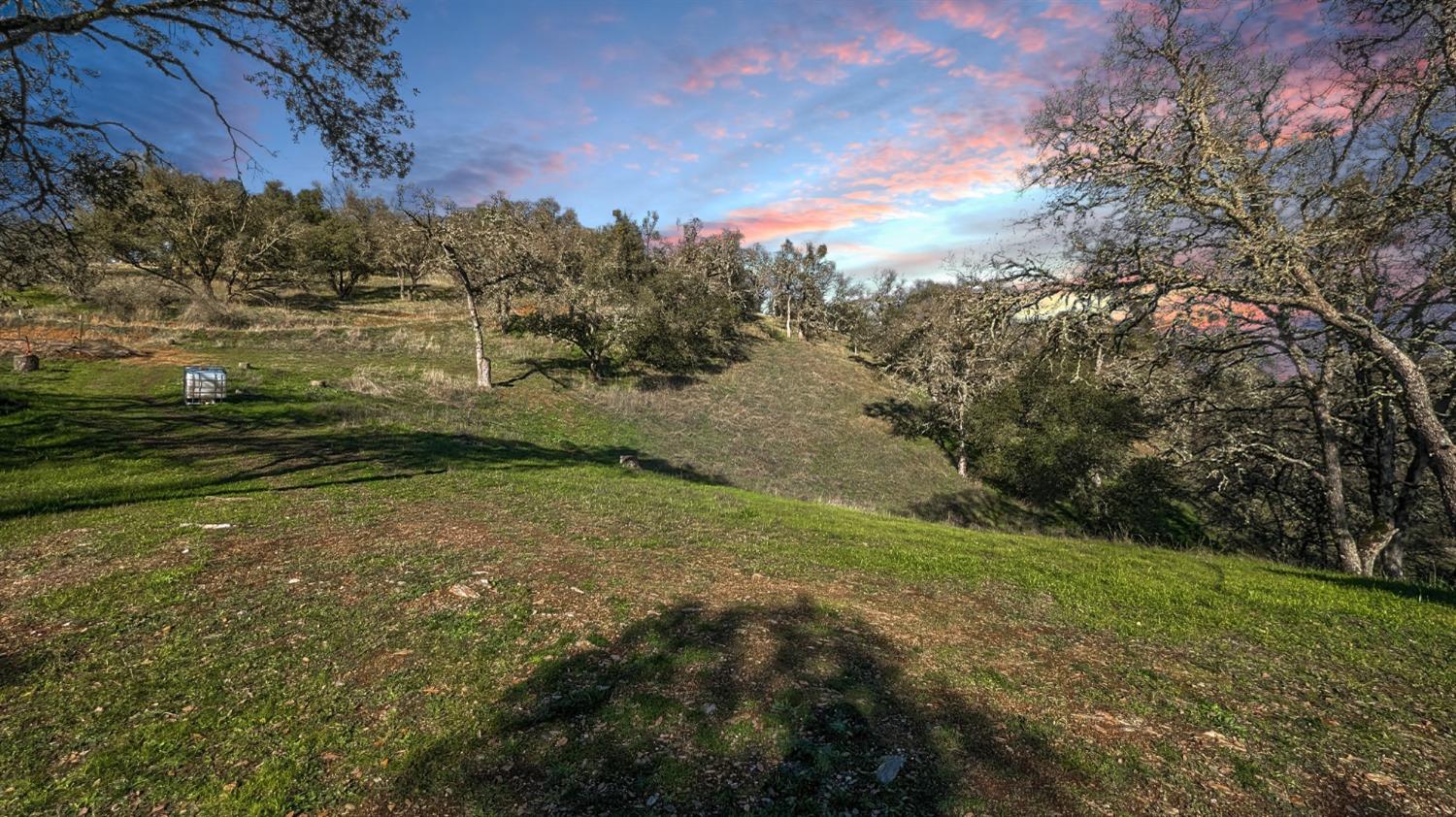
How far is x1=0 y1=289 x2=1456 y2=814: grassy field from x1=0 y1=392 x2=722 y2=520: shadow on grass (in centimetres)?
20

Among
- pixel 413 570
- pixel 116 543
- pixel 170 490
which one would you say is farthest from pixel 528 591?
pixel 170 490

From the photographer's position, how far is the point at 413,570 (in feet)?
26.1

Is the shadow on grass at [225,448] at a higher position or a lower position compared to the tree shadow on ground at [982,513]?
higher

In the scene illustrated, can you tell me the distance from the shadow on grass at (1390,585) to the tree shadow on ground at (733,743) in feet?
28.9

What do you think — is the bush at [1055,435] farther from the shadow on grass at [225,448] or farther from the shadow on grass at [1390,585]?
the shadow on grass at [225,448]

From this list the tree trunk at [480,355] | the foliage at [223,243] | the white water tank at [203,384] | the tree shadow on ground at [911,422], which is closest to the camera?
the white water tank at [203,384]

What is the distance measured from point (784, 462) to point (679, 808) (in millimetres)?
29674

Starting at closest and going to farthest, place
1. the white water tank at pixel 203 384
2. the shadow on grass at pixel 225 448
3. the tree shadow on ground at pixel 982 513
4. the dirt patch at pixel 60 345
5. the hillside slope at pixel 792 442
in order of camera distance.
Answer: the shadow on grass at pixel 225 448 → the white water tank at pixel 203 384 → the dirt patch at pixel 60 345 → the hillside slope at pixel 792 442 → the tree shadow on ground at pixel 982 513

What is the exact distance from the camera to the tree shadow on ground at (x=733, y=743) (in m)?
3.80

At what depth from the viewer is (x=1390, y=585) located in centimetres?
904

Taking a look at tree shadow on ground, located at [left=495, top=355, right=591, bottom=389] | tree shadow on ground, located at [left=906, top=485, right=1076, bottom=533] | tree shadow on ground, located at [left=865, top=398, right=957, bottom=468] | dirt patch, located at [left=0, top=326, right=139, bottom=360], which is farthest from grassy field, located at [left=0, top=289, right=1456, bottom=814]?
tree shadow on ground, located at [left=865, top=398, right=957, bottom=468]

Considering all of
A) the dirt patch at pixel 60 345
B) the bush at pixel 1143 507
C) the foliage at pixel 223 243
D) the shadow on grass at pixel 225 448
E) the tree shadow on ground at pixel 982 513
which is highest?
the foliage at pixel 223 243

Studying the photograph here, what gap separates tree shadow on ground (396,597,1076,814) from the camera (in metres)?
3.80

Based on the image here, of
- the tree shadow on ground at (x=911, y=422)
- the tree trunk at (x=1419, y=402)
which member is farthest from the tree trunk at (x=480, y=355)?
the tree trunk at (x=1419, y=402)
